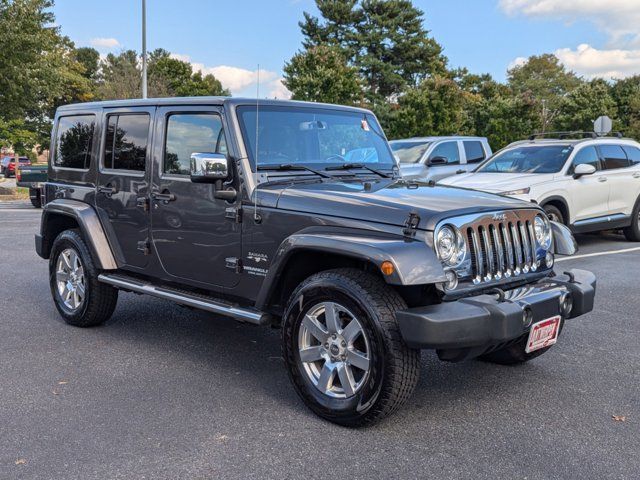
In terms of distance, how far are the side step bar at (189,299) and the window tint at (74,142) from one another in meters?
1.14

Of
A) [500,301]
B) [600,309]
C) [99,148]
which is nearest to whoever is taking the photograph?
[500,301]

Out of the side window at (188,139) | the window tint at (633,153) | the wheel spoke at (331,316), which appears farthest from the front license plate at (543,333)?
the window tint at (633,153)

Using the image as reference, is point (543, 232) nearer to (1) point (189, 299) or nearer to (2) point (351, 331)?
(2) point (351, 331)

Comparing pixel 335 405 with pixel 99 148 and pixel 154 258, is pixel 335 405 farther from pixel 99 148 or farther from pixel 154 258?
pixel 99 148

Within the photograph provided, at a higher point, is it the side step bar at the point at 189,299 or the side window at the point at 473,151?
the side window at the point at 473,151

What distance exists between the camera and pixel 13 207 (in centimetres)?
1944

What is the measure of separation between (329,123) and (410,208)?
4.97 feet

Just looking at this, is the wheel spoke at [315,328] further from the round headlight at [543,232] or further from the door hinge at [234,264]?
the round headlight at [543,232]

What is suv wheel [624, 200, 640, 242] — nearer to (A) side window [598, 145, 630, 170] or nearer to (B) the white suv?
(B) the white suv

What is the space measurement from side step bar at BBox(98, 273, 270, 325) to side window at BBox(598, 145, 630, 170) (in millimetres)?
8382

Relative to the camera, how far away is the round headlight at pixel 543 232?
14.2 ft

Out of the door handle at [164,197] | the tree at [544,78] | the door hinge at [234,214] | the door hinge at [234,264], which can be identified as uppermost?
the tree at [544,78]

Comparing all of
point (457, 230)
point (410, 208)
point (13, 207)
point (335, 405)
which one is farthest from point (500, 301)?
point (13, 207)

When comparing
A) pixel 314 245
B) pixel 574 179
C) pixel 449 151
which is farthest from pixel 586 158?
pixel 314 245
